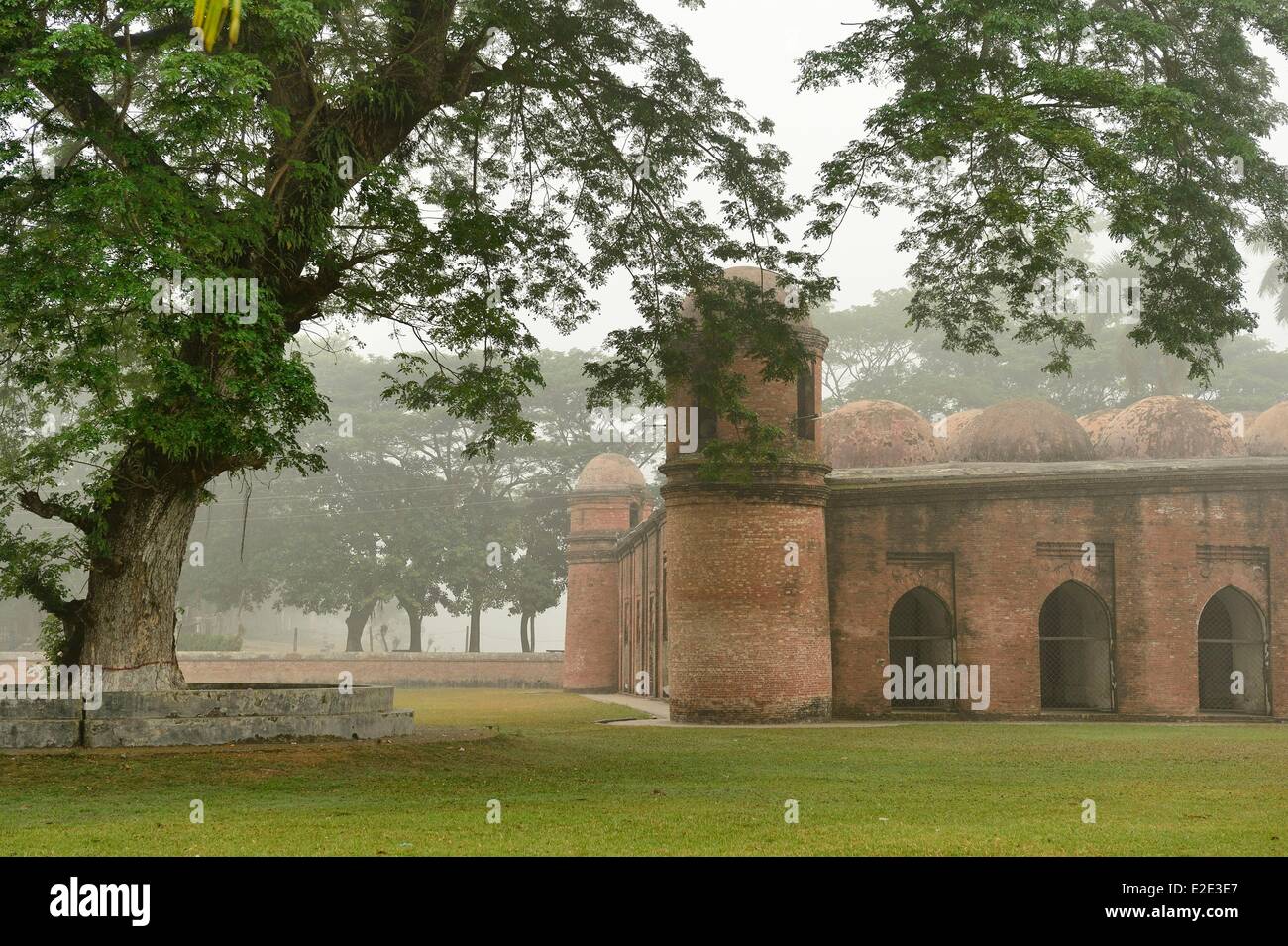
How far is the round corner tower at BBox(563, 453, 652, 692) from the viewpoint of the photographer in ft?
129

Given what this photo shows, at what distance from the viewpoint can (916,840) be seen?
846 cm

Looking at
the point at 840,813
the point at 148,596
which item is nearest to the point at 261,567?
the point at 148,596

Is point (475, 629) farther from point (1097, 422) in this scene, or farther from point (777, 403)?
point (777, 403)

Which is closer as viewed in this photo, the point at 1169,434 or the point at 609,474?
the point at 1169,434

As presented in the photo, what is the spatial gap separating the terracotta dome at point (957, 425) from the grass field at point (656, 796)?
416 inches

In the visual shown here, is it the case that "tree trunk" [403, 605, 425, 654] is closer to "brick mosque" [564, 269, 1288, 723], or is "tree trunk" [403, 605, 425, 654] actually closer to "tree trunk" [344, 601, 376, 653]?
"tree trunk" [344, 601, 376, 653]

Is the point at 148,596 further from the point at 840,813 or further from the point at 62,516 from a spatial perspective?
the point at 840,813

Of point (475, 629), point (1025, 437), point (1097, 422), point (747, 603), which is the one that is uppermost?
point (1097, 422)

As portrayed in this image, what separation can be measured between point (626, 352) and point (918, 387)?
35.7 meters

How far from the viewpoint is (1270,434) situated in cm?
2623

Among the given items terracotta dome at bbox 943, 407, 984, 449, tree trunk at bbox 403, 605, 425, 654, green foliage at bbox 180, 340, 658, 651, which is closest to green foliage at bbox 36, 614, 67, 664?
terracotta dome at bbox 943, 407, 984, 449

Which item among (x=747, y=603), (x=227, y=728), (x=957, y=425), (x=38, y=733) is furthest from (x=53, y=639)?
(x=957, y=425)

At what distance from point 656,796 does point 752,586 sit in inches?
420

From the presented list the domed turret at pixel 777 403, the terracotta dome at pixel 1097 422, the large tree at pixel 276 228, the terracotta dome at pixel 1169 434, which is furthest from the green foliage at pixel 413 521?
the large tree at pixel 276 228
